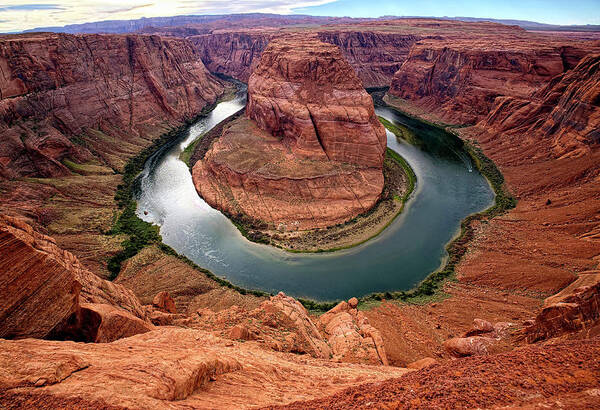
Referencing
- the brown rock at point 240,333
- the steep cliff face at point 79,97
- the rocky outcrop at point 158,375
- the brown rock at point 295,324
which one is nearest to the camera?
the rocky outcrop at point 158,375

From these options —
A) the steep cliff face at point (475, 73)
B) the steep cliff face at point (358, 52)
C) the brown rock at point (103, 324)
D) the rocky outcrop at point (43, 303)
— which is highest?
the steep cliff face at point (358, 52)

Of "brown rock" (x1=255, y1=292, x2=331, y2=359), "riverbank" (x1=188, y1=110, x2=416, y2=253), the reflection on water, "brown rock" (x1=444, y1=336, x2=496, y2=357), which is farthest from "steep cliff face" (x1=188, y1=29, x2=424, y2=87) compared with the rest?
"brown rock" (x1=444, y1=336, x2=496, y2=357)

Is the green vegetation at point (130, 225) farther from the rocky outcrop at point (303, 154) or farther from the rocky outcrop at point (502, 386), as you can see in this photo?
the rocky outcrop at point (502, 386)

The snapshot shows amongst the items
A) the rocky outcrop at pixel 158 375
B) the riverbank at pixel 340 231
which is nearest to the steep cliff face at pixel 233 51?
the riverbank at pixel 340 231

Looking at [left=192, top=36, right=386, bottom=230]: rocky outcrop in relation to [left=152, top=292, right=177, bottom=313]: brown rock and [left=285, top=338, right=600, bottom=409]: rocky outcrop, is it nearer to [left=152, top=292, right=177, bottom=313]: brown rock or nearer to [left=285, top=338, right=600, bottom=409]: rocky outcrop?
[left=152, top=292, right=177, bottom=313]: brown rock

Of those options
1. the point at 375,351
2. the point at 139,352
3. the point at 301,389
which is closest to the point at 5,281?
the point at 139,352

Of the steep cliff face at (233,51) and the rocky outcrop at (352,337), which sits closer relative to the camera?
the rocky outcrop at (352,337)
